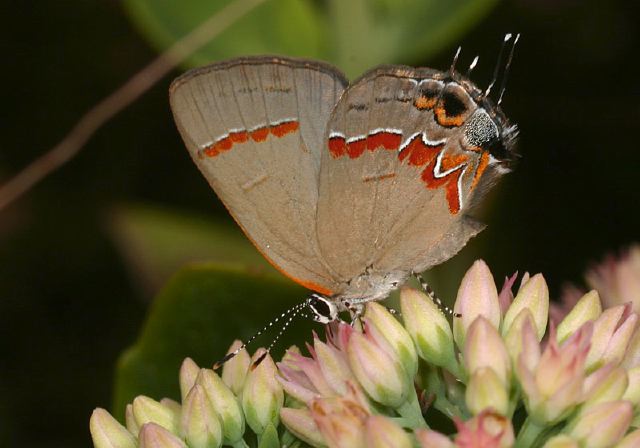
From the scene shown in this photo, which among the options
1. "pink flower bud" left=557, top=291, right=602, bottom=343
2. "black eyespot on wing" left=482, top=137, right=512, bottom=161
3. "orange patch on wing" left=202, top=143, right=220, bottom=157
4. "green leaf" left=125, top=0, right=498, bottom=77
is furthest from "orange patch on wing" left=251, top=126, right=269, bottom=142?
"green leaf" left=125, top=0, right=498, bottom=77

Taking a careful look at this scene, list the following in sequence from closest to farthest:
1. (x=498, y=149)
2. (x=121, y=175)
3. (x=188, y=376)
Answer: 1. (x=188, y=376)
2. (x=498, y=149)
3. (x=121, y=175)

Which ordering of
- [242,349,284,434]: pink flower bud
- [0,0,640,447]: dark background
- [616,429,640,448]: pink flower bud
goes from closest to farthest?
[616,429,640,448]: pink flower bud, [242,349,284,434]: pink flower bud, [0,0,640,447]: dark background

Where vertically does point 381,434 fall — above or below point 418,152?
below

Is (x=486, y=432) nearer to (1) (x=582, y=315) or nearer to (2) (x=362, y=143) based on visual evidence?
(1) (x=582, y=315)

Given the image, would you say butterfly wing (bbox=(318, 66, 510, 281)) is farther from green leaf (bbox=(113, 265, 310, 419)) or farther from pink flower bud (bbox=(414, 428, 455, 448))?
pink flower bud (bbox=(414, 428, 455, 448))

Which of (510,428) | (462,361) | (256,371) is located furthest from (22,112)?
(510,428)

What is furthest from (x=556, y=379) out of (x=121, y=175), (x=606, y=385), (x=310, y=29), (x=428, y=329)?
(x=121, y=175)

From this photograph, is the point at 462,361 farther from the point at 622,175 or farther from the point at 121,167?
the point at 121,167
